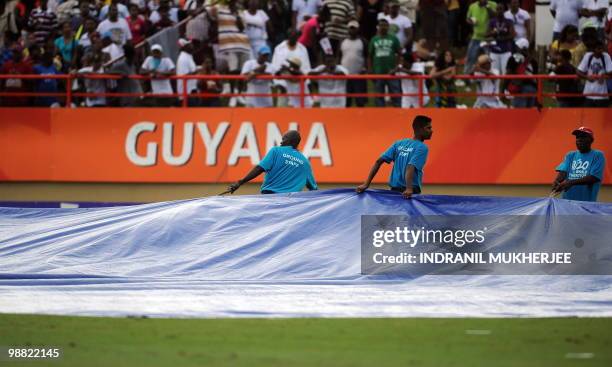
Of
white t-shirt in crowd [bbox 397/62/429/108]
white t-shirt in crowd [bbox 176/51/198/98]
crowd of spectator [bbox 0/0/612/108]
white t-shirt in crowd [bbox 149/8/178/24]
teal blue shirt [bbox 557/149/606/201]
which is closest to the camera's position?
teal blue shirt [bbox 557/149/606/201]

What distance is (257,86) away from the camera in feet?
68.5

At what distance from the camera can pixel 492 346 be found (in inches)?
362

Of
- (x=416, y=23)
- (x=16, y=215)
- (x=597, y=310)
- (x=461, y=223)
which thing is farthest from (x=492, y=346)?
(x=416, y=23)

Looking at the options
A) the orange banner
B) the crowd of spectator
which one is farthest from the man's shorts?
the orange banner

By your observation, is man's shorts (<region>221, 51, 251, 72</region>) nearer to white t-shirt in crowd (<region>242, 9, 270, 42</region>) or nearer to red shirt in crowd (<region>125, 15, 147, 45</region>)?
white t-shirt in crowd (<region>242, 9, 270, 42</region>)

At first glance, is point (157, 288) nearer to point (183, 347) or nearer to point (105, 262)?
point (105, 262)

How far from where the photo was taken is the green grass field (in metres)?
8.59

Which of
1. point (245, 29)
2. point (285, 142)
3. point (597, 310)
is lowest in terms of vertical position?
point (597, 310)

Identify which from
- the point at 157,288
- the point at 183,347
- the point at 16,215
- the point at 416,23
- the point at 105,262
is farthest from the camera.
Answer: the point at 416,23

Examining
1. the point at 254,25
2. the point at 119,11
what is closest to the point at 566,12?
the point at 254,25

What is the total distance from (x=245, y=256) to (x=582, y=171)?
4690 millimetres

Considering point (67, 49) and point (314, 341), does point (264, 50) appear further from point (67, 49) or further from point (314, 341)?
point (314, 341)

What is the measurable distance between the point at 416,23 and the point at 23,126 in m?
8.32

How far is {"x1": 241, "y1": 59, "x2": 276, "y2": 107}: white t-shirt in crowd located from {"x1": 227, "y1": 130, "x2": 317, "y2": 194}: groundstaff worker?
603 centimetres
